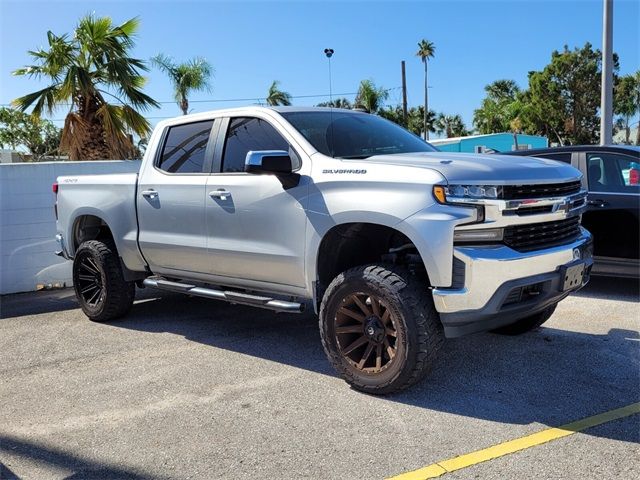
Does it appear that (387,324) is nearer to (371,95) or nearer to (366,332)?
(366,332)

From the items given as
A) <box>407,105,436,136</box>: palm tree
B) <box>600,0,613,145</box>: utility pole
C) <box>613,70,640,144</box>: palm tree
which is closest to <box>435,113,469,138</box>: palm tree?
<box>407,105,436,136</box>: palm tree

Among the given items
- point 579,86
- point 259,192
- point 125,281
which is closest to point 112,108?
point 125,281

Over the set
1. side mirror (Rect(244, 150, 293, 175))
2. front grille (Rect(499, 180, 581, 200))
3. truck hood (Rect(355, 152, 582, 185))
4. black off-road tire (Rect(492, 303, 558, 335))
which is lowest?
black off-road tire (Rect(492, 303, 558, 335))

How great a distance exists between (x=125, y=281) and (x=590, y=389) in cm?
449

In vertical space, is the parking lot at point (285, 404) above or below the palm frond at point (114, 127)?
below

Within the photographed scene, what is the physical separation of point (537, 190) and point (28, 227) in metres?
7.01

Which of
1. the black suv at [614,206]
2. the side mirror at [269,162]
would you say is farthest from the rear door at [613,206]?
the side mirror at [269,162]

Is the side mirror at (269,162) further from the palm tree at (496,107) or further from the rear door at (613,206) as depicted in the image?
the palm tree at (496,107)

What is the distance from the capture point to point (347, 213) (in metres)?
4.07

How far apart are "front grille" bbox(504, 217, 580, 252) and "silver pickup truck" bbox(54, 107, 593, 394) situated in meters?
0.01

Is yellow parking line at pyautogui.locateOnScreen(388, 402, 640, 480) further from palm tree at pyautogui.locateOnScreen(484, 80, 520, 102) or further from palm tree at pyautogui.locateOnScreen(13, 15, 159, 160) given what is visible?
palm tree at pyautogui.locateOnScreen(484, 80, 520, 102)

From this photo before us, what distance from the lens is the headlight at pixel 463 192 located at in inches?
144

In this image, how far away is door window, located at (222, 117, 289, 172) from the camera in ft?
15.9

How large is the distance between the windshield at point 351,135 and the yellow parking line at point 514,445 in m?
2.28
